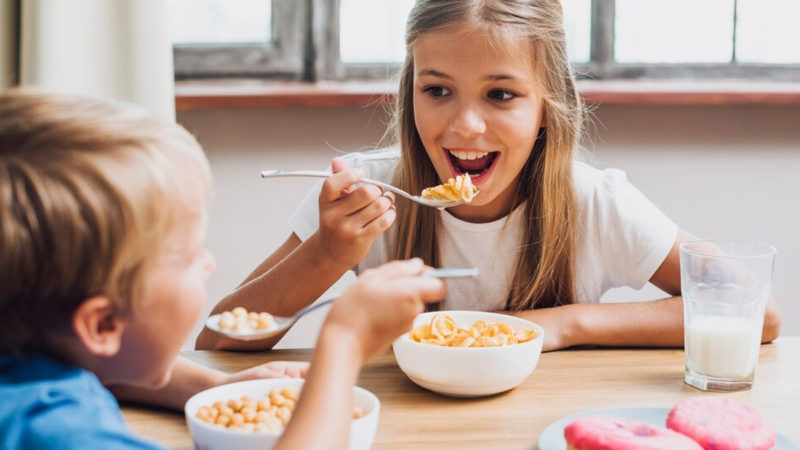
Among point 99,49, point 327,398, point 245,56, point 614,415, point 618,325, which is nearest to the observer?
point 327,398

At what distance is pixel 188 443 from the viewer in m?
A: 0.94

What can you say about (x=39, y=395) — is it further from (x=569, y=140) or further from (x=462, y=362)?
(x=569, y=140)

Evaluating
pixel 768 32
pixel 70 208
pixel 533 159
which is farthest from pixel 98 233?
pixel 768 32

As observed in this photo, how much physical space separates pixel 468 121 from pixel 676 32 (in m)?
1.33

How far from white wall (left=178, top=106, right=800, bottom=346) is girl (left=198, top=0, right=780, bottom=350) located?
66 centimetres

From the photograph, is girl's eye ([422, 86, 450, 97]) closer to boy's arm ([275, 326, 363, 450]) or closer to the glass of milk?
the glass of milk

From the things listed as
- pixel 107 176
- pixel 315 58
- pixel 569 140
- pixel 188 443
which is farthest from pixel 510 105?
pixel 315 58

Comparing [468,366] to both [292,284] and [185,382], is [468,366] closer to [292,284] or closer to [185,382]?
[185,382]

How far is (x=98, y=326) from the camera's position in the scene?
0.70 meters

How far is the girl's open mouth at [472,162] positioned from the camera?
150 cm

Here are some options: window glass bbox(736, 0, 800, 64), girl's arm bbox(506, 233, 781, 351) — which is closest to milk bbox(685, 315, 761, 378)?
girl's arm bbox(506, 233, 781, 351)

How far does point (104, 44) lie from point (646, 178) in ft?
4.66

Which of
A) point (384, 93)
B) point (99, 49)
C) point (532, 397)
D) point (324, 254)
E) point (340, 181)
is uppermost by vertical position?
point (99, 49)

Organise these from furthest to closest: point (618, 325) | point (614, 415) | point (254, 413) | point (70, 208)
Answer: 1. point (618, 325)
2. point (614, 415)
3. point (254, 413)
4. point (70, 208)
